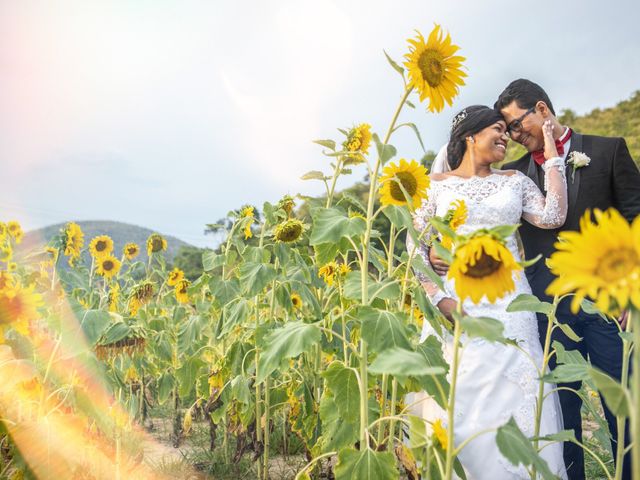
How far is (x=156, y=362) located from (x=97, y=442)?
1.74 m

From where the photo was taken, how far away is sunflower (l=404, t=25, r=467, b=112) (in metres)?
1.42

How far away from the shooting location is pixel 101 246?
405 cm

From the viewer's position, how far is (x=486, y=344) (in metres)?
2.28

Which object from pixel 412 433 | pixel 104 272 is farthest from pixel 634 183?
pixel 104 272

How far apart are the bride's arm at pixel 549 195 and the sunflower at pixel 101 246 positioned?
306 cm

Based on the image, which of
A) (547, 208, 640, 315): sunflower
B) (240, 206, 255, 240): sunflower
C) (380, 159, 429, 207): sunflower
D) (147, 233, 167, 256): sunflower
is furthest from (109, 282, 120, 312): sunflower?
(547, 208, 640, 315): sunflower

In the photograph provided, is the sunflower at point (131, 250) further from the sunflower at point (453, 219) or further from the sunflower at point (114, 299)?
the sunflower at point (453, 219)

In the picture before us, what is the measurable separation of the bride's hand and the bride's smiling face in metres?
0.18

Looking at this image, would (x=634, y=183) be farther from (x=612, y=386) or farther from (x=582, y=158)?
(x=612, y=386)

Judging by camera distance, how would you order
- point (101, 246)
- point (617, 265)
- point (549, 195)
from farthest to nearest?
point (101, 246) → point (549, 195) → point (617, 265)

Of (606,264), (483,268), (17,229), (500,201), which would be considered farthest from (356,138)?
(17,229)

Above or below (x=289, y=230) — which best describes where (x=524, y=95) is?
above

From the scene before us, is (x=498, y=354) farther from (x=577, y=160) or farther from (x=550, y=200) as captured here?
(x=577, y=160)

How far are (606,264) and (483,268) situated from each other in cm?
30
